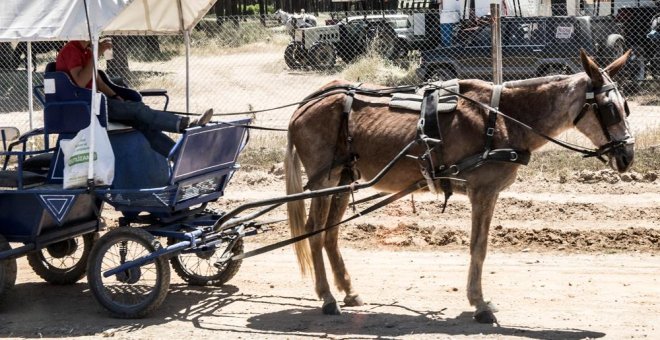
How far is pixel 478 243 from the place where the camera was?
26.5ft

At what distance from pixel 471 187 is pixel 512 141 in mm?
477

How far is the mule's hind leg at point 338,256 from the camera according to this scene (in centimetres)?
864

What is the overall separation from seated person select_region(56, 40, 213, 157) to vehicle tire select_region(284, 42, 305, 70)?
18761mm

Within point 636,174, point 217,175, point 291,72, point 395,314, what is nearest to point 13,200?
point 217,175

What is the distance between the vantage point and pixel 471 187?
802 cm

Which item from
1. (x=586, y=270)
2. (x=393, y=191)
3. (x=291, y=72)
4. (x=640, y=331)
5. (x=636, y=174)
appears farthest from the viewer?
(x=291, y=72)

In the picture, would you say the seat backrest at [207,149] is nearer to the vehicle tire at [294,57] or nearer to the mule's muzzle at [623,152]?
the mule's muzzle at [623,152]

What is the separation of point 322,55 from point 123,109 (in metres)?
19.3

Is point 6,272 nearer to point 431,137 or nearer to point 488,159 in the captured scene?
point 431,137

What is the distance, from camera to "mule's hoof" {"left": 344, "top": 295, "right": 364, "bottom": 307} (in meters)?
8.62

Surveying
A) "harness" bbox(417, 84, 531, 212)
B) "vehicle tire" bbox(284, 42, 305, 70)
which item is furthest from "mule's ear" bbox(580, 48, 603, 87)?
"vehicle tire" bbox(284, 42, 305, 70)

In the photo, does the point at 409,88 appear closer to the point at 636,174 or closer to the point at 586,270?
the point at 586,270

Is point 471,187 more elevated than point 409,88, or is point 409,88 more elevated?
point 409,88

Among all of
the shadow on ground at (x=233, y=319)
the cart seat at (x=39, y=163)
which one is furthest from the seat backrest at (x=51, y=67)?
the shadow on ground at (x=233, y=319)
